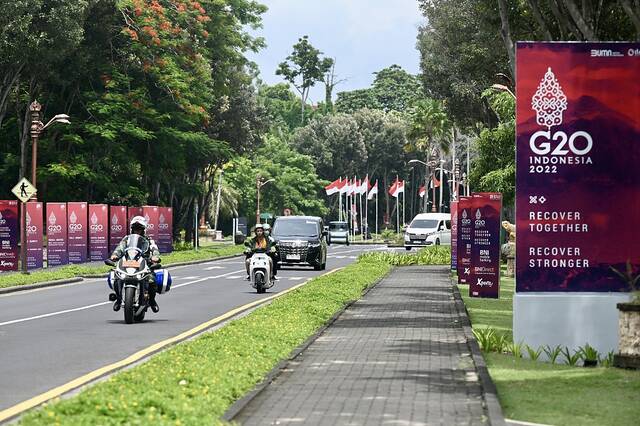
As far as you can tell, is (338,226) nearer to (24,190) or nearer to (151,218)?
(151,218)

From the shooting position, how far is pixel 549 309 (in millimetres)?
16328

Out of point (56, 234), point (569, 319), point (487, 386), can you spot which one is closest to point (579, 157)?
point (569, 319)

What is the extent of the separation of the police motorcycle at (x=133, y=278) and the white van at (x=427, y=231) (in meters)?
57.5

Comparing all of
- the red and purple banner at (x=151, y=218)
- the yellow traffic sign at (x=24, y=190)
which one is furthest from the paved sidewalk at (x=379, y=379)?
the red and purple banner at (x=151, y=218)

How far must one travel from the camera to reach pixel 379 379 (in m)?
13.1

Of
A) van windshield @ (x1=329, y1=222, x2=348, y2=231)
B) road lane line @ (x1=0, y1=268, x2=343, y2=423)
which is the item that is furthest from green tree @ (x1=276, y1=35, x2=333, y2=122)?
road lane line @ (x1=0, y1=268, x2=343, y2=423)

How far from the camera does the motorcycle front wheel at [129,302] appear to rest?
21.6 m

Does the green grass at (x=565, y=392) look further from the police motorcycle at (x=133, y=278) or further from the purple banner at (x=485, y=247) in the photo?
the purple banner at (x=485, y=247)

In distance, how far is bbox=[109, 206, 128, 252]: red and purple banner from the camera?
55.2m

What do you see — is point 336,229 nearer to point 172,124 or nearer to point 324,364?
point 172,124

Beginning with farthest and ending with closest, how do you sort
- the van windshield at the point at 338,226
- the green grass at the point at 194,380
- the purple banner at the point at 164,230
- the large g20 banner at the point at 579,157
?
the van windshield at the point at 338,226 < the purple banner at the point at 164,230 < the large g20 banner at the point at 579,157 < the green grass at the point at 194,380

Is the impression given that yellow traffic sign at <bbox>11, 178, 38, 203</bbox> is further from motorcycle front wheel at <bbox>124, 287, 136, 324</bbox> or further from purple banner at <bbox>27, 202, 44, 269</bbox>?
motorcycle front wheel at <bbox>124, 287, 136, 324</bbox>

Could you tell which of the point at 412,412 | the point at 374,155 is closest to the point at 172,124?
the point at 412,412

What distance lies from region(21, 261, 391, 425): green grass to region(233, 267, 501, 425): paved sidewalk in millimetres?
312
